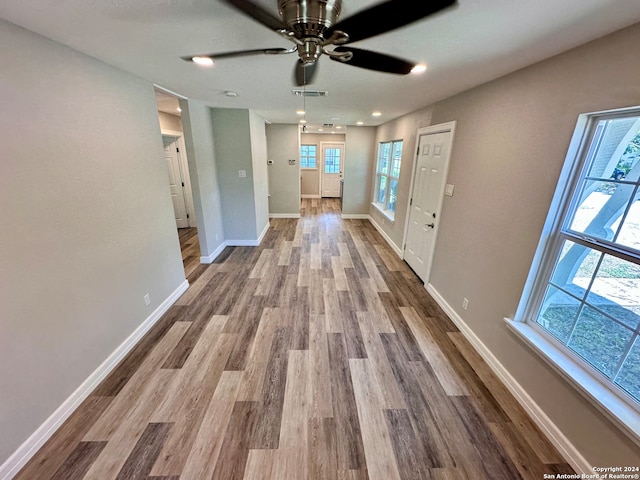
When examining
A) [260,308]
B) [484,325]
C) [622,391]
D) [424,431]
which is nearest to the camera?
[622,391]

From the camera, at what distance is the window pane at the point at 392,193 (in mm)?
4996

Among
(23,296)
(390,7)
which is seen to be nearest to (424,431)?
(390,7)

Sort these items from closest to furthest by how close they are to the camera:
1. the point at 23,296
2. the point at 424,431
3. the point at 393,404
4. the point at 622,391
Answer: the point at 622,391, the point at 23,296, the point at 424,431, the point at 393,404

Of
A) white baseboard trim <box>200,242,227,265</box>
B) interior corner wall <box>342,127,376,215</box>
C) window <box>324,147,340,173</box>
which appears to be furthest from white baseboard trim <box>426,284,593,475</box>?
window <box>324,147,340,173</box>

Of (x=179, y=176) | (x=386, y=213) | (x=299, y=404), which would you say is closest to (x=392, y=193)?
(x=386, y=213)

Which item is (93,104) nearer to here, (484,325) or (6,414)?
(6,414)

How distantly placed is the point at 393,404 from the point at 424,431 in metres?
0.24

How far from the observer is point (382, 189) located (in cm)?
601

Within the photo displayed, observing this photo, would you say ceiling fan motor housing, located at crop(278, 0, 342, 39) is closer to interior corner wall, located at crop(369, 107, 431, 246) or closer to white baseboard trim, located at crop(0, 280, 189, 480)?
white baseboard trim, located at crop(0, 280, 189, 480)

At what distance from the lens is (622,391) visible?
4.30 ft

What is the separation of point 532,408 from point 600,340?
0.65 meters

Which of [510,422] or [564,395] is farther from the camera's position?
[510,422]

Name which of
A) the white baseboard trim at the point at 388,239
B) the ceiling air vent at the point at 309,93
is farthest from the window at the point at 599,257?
the white baseboard trim at the point at 388,239

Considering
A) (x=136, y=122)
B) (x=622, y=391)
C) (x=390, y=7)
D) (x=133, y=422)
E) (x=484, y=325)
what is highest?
(x=390, y=7)
